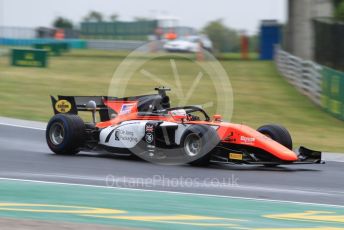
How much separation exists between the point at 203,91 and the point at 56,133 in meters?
15.4

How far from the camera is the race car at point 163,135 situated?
39.9ft


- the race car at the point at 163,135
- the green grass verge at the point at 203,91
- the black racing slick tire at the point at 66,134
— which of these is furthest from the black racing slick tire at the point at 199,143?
the green grass verge at the point at 203,91

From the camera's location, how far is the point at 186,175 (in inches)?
457

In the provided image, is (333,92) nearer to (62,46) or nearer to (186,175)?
(186,175)

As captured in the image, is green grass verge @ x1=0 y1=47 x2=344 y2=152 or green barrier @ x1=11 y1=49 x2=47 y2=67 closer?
green grass verge @ x1=0 y1=47 x2=344 y2=152

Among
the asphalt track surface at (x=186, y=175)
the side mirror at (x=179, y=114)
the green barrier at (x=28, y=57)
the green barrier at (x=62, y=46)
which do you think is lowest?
the green barrier at (x=62, y=46)

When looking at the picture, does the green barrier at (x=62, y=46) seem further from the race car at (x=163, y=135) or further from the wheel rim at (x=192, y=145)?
the wheel rim at (x=192, y=145)

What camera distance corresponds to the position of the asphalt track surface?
411 inches

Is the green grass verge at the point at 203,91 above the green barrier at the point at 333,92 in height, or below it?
below

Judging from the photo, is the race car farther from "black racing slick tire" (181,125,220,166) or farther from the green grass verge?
the green grass verge

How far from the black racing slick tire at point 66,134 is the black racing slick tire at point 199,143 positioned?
189 centimetres

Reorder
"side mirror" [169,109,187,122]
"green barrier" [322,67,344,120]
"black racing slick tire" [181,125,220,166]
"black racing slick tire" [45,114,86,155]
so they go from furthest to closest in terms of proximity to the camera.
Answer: "green barrier" [322,67,344,120], "black racing slick tire" [45,114,86,155], "side mirror" [169,109,187,122], "black racing slick tire" [181,125,220,166]

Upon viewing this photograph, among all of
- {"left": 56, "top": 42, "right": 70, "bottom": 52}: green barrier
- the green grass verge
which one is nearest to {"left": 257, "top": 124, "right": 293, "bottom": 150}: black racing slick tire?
the green grass verge

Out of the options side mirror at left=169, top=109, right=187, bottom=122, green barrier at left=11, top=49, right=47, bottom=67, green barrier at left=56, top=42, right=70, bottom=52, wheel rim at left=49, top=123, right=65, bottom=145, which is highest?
side mirror at left=169, top=109, right=187, bottom=122
